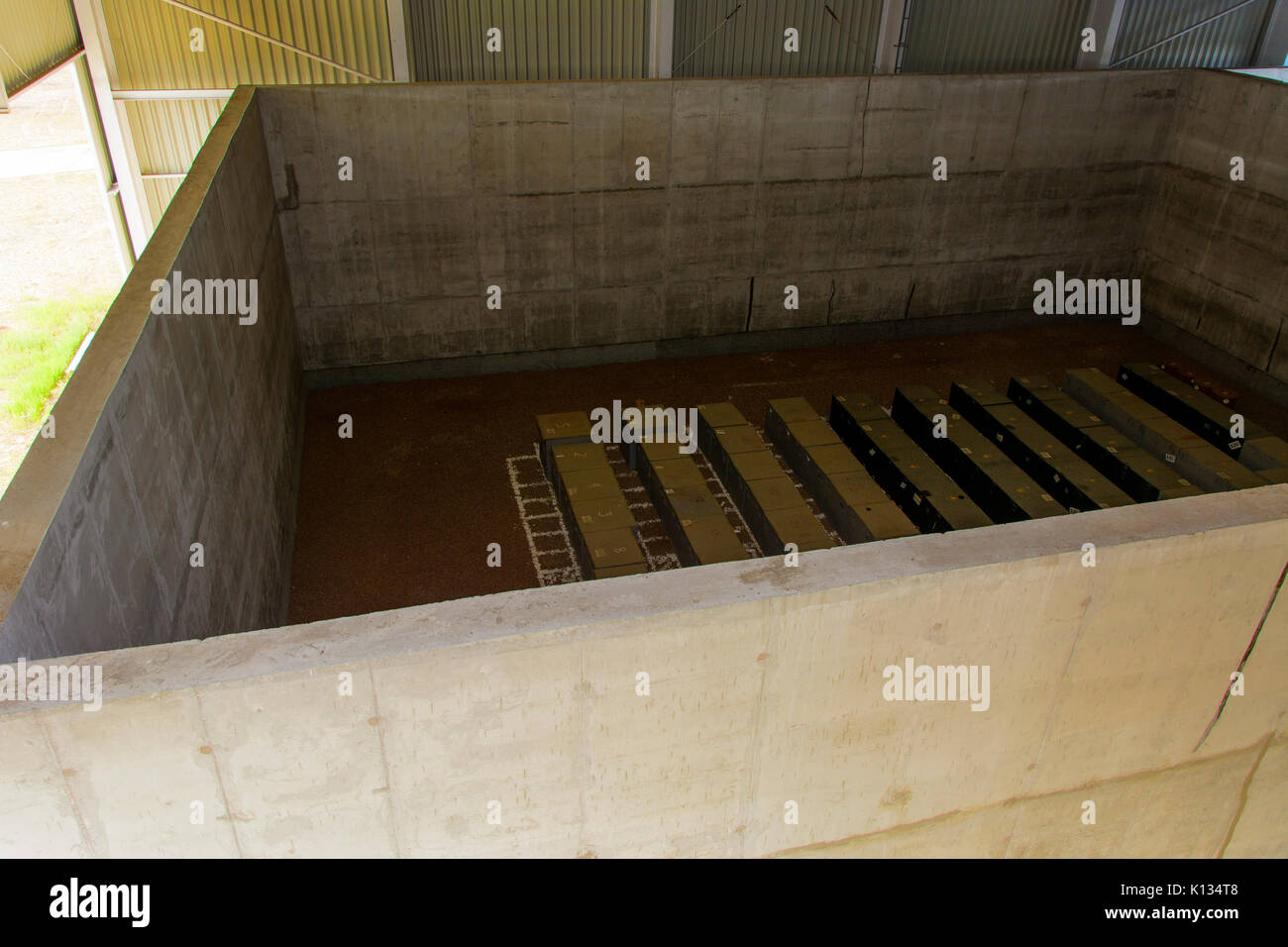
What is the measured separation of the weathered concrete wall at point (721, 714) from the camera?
357 centimetres

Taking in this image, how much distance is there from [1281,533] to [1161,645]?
760mm

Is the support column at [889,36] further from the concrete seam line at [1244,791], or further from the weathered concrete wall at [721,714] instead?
the concrete seam line at [1244,791]

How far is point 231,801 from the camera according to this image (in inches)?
147

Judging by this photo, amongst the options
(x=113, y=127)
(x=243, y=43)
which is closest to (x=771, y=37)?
(x=243, y=43)

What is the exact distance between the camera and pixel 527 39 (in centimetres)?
1316

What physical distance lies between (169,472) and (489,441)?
19.3 feet

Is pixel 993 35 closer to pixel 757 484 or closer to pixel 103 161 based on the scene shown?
pixel 757 484

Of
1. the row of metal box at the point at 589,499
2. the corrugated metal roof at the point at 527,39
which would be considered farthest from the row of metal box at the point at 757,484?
the corrugated metal roof at the point at 527,39

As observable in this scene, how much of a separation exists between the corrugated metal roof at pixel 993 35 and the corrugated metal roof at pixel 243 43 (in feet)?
25.5

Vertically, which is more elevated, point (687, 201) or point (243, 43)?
point (243, 43)

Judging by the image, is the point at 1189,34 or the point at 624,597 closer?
the point at 624,597

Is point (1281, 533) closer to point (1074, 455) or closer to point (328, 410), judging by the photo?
point (1074, 455)

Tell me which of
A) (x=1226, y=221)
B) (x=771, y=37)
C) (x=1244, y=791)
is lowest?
(x=1244, y=791)
